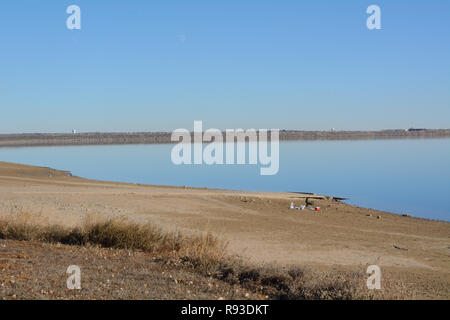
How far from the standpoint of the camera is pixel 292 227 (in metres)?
16.3

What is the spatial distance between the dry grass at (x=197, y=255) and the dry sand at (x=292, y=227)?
2.89 ft

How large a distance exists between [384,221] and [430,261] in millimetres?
6822

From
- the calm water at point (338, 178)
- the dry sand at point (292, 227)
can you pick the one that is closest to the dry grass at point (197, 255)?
the dry sand at point (292, 227)

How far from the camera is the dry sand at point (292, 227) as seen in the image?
11.4 metres

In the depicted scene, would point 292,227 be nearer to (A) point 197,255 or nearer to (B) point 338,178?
(A) point 197,255

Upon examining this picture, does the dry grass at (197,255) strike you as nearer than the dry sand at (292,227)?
Yes

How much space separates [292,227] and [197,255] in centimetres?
808

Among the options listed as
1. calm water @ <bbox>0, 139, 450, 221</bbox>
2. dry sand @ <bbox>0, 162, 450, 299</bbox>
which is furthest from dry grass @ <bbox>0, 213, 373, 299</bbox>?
calm water @ <bbox>0, 139, 450, 221</bbox>

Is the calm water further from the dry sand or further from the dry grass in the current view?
the dry grass

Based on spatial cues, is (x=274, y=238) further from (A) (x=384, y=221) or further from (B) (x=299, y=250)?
(A) (x=384, y=221)

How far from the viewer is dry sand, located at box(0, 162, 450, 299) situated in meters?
11.4

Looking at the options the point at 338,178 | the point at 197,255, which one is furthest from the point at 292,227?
the point at 338,178

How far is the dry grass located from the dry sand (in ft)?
2.89

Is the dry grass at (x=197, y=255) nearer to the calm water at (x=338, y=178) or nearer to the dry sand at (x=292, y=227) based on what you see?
the dry sand at (x=292, y=227)
